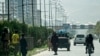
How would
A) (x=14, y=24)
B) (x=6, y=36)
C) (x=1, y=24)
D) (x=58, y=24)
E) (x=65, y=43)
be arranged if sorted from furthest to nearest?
(x=58, y=24) → (x=65, y=43) → (x=14, y=24) → (x=1, y=24) → (x=6, y=36)

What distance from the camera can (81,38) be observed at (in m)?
79.1

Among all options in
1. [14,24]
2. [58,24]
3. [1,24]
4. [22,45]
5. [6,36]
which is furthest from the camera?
[58,24]

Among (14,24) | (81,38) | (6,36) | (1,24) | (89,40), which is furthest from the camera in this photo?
(81,38)

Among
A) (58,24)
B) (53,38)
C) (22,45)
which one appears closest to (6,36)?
(22,45)

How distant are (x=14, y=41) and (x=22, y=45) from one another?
5.84 feet

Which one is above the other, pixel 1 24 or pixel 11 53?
pixel 1 24

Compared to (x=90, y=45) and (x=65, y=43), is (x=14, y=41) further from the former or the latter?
(x=65, y=43)

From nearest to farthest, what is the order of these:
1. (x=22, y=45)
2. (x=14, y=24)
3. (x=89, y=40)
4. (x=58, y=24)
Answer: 1. (x=22, y=45)
2. (x=89, y=40)
3. (x=14, y=24)
4. (x=58, y=24)

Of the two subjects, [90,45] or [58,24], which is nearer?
[90,45]

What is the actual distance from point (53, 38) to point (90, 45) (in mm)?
5385

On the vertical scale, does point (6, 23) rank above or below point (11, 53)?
above

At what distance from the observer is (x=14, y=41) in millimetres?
33031

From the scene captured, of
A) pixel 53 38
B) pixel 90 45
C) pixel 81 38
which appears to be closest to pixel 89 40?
pixel 90 45

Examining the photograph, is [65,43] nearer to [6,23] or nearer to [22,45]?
[6,23]
